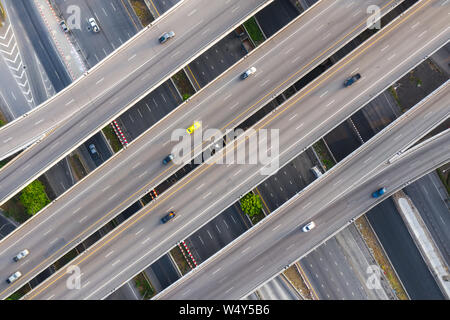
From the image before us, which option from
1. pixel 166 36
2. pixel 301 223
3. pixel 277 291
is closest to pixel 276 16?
pixel 166 36

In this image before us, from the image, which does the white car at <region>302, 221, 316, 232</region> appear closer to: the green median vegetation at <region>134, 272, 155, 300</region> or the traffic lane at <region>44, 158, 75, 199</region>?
the green median vegetation at <region>134, 272, 155, 300</region>

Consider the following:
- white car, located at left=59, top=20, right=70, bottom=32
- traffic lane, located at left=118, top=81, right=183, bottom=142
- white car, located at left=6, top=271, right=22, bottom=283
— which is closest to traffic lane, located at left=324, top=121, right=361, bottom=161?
traffic lane, located at left=118, top=81, right=183, bottom=142

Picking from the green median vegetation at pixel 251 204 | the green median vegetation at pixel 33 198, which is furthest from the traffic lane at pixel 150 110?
the green median vegetation at pixel 251 204

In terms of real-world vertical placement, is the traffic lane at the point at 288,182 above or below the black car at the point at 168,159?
below

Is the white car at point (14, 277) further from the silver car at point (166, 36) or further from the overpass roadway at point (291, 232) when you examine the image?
the silver car at point (166, 36)

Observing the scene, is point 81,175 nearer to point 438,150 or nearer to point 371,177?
point 371,177

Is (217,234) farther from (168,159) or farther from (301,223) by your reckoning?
(168,159)

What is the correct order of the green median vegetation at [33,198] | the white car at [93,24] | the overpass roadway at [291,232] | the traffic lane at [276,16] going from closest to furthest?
the overpass roadway at [291,232]
the green median vegetation at [33,198]
the white car at [93,24]
the traffic lane at [276,16]
